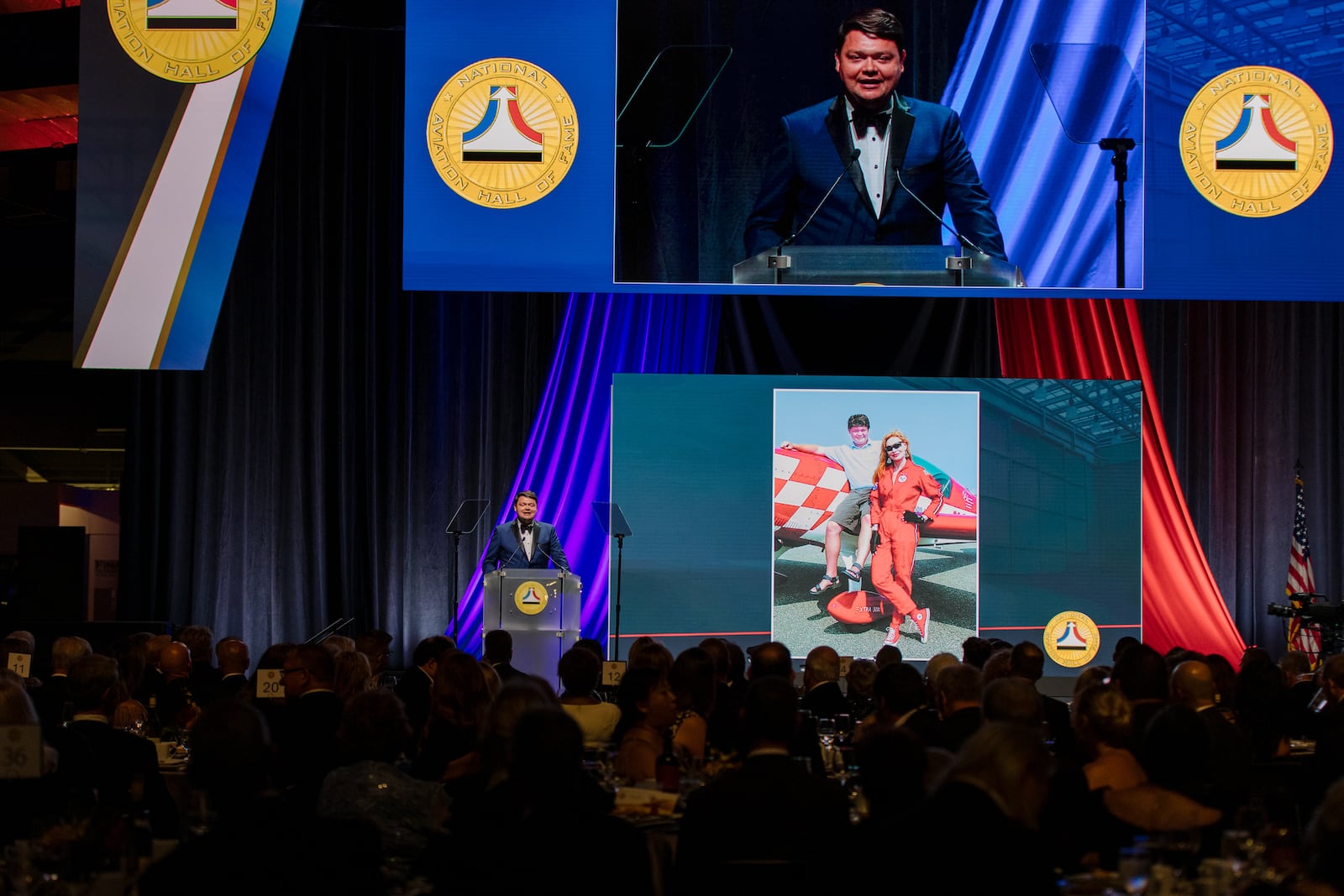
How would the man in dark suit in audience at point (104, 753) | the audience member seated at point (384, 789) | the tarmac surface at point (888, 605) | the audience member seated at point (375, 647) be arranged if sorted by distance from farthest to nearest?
the tarmac surface at point (888, 605)
the audience member seated at point (375, 647)
the man in dark suit in audience at point (104, 753)
the audience member seated at point (384, 789)

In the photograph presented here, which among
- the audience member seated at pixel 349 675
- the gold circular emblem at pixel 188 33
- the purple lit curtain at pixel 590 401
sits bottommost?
the audience member seated at pixel 349 675

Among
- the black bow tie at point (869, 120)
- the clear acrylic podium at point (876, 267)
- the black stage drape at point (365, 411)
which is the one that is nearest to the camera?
the clear acrylic podium at point (876, 267)

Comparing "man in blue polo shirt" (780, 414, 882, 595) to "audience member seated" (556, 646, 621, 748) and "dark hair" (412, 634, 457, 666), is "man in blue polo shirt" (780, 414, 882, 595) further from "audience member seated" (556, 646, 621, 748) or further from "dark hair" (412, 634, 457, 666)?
"audience member seated" (556, 646, 621, 748)

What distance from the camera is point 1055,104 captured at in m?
8.25

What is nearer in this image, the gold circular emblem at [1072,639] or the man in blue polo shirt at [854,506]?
the man in blue polo shirt at [854,506]

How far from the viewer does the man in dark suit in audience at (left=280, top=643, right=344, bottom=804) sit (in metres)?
3.99

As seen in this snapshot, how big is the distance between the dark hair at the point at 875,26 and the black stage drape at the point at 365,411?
3.01m

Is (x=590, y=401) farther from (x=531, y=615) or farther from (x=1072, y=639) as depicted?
(x=1072, y=639)

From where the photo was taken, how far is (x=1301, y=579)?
33.4 ft

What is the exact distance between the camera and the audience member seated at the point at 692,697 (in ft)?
14.7

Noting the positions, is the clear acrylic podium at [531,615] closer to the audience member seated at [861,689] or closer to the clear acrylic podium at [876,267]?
the clear acrylic podium at [876,267]

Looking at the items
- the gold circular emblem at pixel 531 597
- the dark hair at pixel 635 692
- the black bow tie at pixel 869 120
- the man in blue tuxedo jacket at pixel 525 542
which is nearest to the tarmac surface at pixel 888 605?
the man in blue tuxedo jacket at pixel 525 542

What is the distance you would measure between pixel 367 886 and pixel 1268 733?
366 centimetres

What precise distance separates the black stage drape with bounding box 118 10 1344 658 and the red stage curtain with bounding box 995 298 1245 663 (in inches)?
8.7
